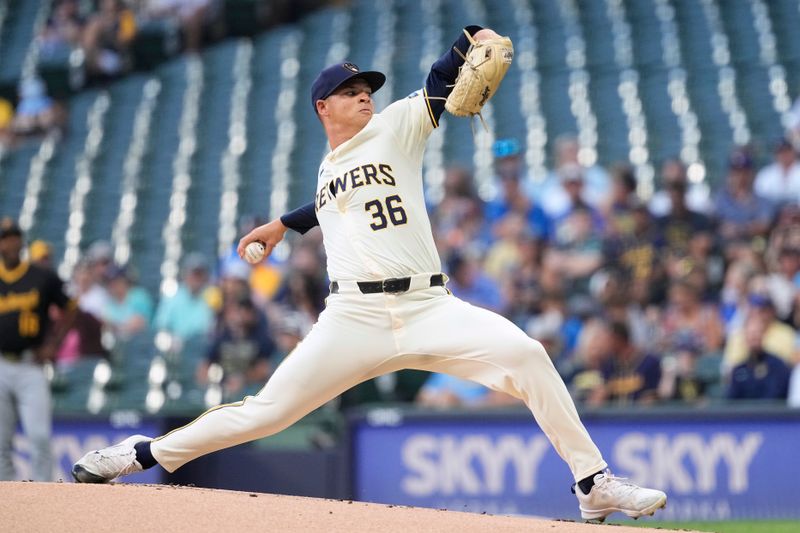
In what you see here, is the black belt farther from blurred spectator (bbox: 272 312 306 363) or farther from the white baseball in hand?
blurred spectator (bbox: 272 312 306 363)

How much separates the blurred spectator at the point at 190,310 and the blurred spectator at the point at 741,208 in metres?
4.16

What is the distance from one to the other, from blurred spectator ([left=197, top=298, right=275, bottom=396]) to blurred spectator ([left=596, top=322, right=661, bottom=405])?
250 cm

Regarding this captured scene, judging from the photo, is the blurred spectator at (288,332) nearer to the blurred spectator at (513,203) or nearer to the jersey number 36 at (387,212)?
the blurred spectator at (513,203)

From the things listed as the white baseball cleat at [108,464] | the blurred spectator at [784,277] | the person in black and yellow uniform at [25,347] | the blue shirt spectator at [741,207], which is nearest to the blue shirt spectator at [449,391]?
the blurred spectator at [784,277]

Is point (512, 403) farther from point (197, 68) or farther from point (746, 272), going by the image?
point (197, 68)

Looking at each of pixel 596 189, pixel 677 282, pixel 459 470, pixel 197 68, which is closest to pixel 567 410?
pixel 459 470

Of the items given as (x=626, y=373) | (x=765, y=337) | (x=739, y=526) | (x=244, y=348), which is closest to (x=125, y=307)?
(x=244, y=348)

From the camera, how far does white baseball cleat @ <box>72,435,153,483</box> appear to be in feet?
15.9

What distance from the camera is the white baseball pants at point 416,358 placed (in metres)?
4.39

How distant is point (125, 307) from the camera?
35.1ft

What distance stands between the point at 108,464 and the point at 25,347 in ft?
9.02

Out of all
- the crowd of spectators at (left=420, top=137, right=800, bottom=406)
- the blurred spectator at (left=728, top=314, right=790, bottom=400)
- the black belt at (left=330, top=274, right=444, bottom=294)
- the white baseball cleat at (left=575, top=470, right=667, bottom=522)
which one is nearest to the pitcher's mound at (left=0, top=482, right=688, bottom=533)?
the white baseball cleat at (left=575, top=470, right=667, bottom=522)

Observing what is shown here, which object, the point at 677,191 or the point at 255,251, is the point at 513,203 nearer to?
the point at 677,191

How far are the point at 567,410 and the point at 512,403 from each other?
12.8ft
